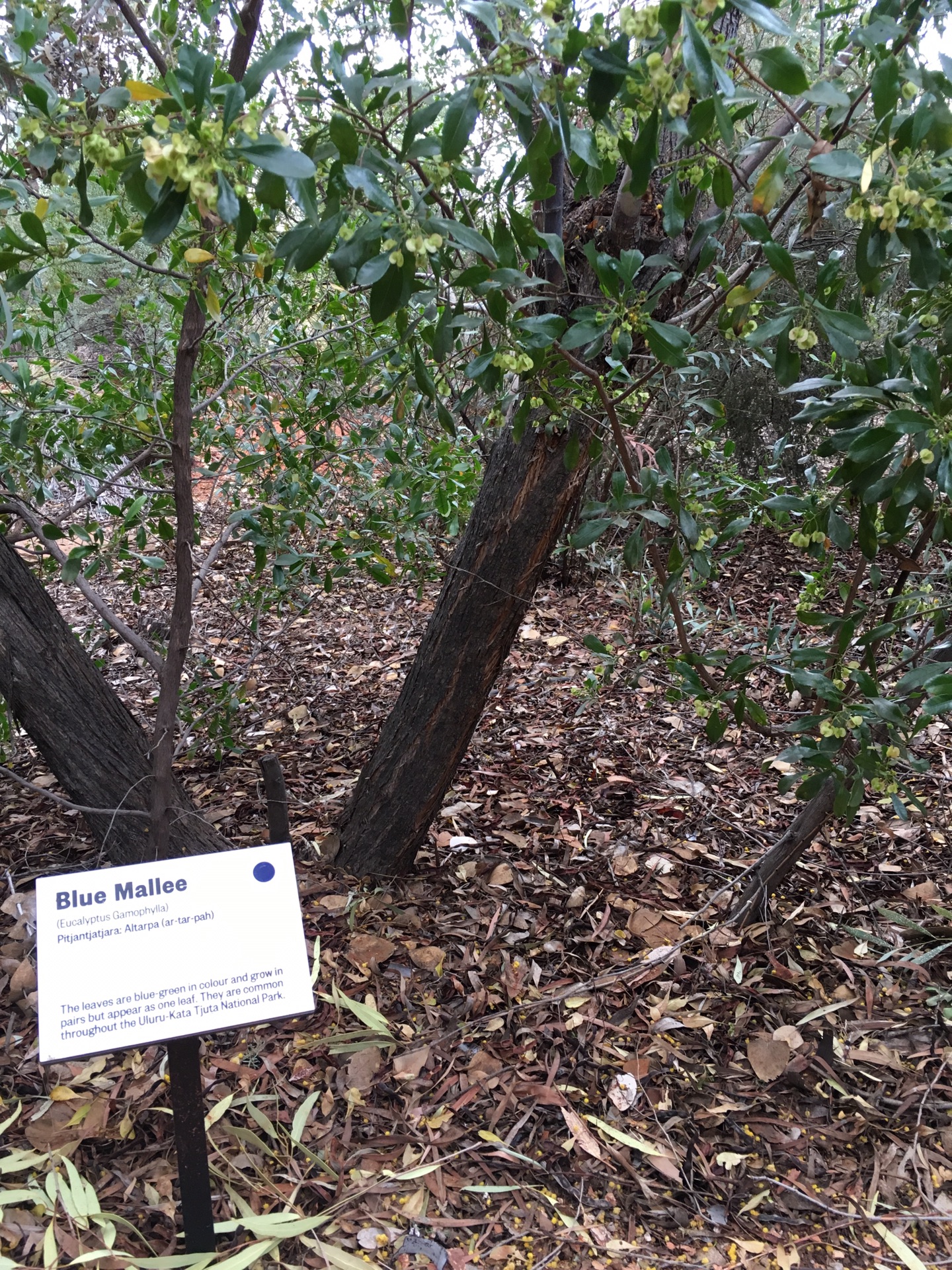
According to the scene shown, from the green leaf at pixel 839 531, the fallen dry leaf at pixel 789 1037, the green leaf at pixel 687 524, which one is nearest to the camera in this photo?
the green leaf at pixel 839 531

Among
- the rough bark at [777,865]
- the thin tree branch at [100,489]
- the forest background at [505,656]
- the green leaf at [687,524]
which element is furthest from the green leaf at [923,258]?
the thin tree branch at [100,489]

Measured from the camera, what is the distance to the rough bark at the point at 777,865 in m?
2.20

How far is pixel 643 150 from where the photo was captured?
44.4 inches

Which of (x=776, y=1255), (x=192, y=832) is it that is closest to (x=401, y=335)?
(x=192, y=832)

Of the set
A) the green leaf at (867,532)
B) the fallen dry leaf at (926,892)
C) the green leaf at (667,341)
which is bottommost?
the fallen dry leaf at (926,892)

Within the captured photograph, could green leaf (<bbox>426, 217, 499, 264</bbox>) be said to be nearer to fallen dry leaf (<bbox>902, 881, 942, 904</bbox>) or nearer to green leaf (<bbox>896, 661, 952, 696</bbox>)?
green leaf (<bbox>896, 661, 952, 696</bbox>)

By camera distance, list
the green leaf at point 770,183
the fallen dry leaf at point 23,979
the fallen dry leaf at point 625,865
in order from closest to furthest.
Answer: the green leaf at point 770,183, the fallen dry leaf at point 23,979, the fallen dry leaf at point 625,865

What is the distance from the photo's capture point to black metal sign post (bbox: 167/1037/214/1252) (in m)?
1.50

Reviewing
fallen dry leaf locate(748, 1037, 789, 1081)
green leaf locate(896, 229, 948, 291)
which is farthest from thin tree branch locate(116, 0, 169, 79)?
fallen dry leaf locate(748, 1037, 789, 1081)

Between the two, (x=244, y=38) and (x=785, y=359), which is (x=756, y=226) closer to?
(x=785, y=359)

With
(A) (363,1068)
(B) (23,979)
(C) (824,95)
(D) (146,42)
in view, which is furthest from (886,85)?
(B) (23,979)

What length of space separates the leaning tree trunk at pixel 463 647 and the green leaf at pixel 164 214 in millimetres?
1263

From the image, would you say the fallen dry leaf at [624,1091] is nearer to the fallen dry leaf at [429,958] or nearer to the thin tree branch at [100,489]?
the fallen dry leaf at [429,958]

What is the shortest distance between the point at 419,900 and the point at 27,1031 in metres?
1.00
